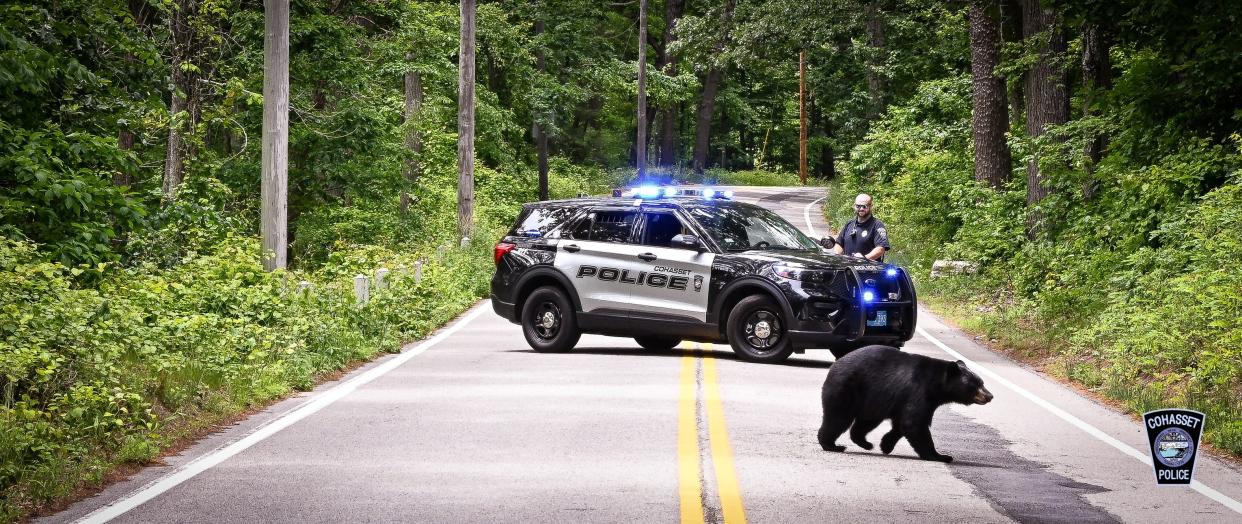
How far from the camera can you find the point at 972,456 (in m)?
10.1

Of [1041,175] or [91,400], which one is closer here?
[91,400]

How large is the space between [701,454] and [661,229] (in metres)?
6.63

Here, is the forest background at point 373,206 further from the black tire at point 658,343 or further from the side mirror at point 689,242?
the side mirror at point 689,242

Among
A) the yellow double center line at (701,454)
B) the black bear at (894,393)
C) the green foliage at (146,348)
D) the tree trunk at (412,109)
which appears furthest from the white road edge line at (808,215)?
the black bear at (894,393)

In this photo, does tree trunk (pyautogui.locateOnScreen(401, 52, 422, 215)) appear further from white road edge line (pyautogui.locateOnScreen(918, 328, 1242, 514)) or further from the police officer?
white road edge line (pyautogui.locateOnScreen(918, 328, 1242, 514))

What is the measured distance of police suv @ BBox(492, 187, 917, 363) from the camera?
580 inches

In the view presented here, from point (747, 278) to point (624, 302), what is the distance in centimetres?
170

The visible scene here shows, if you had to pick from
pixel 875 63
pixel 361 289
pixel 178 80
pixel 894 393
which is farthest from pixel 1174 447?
pixel 875 63

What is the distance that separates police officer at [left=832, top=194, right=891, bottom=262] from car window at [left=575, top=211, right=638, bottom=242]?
8.78 ft

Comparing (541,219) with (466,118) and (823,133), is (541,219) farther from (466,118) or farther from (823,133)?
(823,133)

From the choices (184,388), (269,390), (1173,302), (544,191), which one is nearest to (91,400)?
(184,388)

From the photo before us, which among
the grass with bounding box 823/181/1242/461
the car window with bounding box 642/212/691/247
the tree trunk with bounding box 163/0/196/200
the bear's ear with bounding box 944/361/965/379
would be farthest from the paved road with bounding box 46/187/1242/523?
the tree trunk with bounding box 163/0/196/200

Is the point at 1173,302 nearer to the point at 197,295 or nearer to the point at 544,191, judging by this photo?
the point at 197,295

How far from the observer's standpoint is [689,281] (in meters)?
15.6
